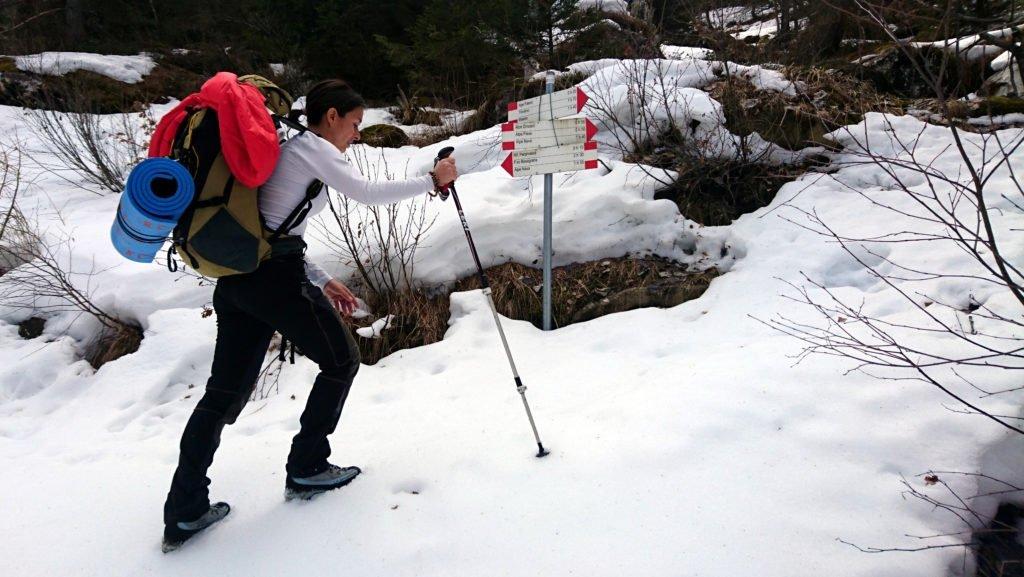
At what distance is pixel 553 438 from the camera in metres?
2.81

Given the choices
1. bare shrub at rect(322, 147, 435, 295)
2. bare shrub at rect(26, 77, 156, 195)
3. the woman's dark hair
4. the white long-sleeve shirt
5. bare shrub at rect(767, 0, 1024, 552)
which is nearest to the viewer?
bare shrub at rect(767, 0, 1024, 552)

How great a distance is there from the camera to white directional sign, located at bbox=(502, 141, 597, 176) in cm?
390

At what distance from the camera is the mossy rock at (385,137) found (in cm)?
826

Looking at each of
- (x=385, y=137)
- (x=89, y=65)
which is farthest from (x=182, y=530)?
(x=89, y=65)

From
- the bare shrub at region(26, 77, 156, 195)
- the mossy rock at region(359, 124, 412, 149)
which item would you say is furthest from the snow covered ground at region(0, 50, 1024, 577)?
the mossy rock at region(359, 124, 412, 149)

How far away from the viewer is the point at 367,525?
7.73 feet

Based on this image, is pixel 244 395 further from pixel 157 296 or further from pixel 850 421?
pixel 157 296

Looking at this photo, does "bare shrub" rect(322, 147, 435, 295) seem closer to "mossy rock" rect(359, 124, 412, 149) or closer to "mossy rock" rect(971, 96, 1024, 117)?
"mossy rock" rect(359, 124, 412, 149)

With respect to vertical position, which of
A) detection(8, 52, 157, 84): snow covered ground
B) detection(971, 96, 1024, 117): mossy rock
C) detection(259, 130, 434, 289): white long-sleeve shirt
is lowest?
detection(971, 96, 1024, 117): mossy rock

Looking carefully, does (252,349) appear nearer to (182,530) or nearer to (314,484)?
(314,484)

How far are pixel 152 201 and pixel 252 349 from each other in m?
0.74

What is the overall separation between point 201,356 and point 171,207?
2923mm

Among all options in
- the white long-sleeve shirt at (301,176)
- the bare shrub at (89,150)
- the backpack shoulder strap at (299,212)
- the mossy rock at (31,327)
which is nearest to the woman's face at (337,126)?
the white long-sleeve shirt at (301,176)

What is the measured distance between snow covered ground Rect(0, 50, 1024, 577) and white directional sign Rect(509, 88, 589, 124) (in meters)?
1.26
